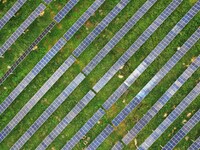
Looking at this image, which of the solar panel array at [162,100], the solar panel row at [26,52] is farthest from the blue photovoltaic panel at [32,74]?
the solar panel array at [162,100]

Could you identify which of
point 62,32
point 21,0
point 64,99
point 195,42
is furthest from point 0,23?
point 195,42

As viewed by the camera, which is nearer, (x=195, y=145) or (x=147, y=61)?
(x=195, y=145)

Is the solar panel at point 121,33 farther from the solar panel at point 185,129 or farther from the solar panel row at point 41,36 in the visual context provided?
the solar panel at point 185,129

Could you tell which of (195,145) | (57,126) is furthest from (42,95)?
(195,145)

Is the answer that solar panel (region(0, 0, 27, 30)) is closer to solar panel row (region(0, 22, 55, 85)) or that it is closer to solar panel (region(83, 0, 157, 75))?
solar panel row (region(0, 22, 55, 85))

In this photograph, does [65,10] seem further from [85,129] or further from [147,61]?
[85,129]
